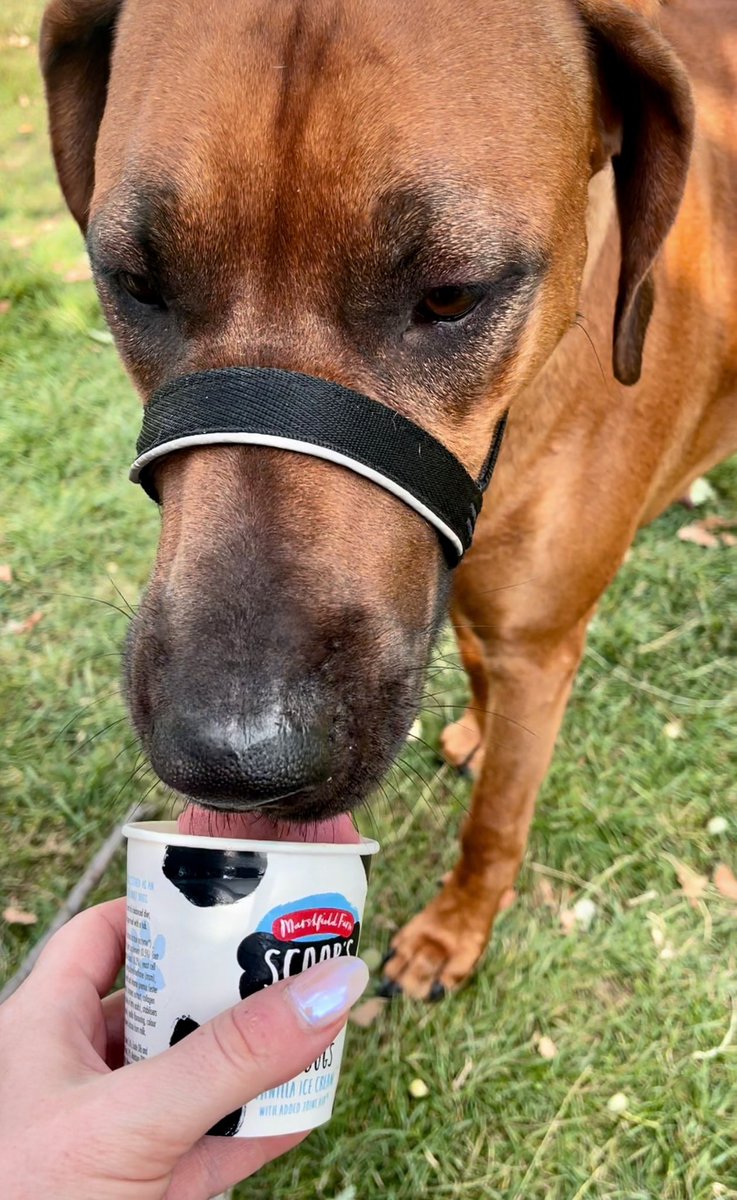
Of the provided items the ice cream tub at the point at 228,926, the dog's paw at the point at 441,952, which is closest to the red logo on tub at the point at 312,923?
the ice cream tub at the point at 228,926

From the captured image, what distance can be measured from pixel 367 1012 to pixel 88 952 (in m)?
1.30

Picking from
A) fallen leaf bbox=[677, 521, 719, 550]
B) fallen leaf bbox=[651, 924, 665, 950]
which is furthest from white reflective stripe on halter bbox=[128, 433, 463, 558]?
fallen leaf bbox=[677, 521, 719, 550]

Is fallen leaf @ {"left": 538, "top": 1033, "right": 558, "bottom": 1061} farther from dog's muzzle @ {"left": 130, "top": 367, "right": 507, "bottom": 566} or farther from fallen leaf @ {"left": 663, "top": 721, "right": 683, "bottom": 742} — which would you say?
dog's muzzle @ {"left": 130, "top": 367, "right": 507, "bottom": 566}

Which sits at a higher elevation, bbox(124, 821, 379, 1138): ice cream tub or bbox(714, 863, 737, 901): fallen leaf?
bbox(124, 821, 379, 1138): ice cream tub

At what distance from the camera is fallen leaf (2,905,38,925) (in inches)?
119

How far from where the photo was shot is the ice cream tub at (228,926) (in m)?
1.38

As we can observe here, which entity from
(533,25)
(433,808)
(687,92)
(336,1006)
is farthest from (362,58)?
(433,808)

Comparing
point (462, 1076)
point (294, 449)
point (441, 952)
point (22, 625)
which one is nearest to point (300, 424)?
point (294, 449)

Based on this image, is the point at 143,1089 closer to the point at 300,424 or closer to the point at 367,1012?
the point at 300,424

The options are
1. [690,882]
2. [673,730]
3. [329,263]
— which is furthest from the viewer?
[673,730]

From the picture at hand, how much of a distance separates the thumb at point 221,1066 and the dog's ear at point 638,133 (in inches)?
59.0

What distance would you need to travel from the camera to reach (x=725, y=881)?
121 inches

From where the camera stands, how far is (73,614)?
392cm

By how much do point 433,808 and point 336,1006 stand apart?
1884 millimetres
